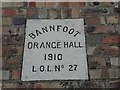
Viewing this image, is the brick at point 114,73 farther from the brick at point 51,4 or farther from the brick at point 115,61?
the brick at point 51,4

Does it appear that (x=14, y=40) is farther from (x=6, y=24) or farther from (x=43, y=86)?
(x=43, y=86)

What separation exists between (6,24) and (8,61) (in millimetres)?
294

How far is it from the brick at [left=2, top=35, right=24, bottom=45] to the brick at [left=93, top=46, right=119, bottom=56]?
44 centimetres

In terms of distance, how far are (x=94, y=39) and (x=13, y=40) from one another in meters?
0.48

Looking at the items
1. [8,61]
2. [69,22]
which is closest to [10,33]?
[8,61]

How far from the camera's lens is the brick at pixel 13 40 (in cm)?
210

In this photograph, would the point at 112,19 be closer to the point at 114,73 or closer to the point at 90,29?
the point at 90,29

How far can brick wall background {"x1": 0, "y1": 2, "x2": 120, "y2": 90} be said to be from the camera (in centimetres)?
192

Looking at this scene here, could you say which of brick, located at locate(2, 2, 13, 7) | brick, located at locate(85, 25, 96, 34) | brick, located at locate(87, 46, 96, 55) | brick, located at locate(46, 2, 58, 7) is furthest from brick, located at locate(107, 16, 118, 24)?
brick, located at locate(2, 2, 13, 7)

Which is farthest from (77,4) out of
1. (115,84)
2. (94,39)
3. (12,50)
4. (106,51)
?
(115,84)

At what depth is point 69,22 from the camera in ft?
7.25

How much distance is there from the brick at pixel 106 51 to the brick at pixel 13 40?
44cm

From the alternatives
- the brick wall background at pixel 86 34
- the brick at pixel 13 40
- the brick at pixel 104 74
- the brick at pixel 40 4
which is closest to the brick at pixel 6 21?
the brick wall background at pixel 86 34

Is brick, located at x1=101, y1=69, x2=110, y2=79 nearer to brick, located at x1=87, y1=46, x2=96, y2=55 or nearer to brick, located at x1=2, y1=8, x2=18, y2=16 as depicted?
brick, located at x1=87, y1=46, x2=96, y2=55
